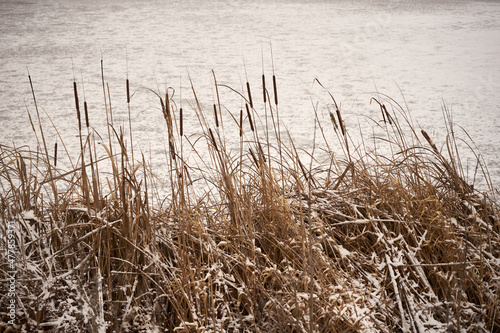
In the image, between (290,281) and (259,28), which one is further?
(259,28)

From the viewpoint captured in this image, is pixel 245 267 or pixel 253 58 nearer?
pixel 245 267

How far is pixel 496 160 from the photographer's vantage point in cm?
184

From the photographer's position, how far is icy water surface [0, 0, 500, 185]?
2.29 m

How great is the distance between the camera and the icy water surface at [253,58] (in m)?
2.29

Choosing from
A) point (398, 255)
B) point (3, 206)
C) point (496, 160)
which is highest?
point (3, 206)

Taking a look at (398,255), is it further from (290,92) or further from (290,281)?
(290,92)

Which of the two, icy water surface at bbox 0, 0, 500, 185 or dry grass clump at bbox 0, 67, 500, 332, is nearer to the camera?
dry grass clump at bbox 0, 67, 500, 332

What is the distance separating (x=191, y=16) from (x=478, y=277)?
12.8ft

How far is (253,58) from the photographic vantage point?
10.5ft

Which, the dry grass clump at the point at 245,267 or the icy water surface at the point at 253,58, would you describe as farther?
the icy water surface at the point at 253,58

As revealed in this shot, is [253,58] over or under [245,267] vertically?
over

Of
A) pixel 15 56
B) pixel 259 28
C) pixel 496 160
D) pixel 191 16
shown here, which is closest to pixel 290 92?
pixel 496 160

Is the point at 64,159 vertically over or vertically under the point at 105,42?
under

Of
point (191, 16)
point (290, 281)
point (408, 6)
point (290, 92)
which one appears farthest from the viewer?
point (408, 6)
